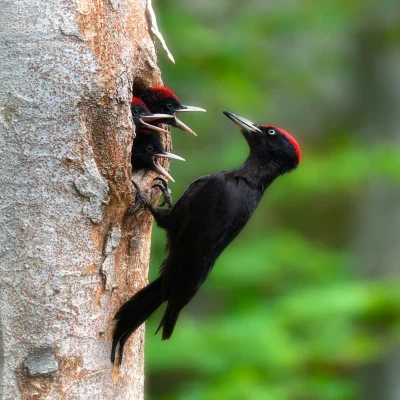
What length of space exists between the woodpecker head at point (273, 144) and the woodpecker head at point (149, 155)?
62 centimetres

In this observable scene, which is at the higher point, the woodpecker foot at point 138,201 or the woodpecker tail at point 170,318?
the woodpecker foot at point 138,201

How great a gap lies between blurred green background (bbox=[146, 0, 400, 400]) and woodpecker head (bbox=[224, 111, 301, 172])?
192 centimetres

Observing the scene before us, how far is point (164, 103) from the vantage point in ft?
16.3

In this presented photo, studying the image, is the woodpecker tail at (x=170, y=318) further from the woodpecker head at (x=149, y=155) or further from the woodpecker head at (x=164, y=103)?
the woodpecker head at (x=164, y=103)

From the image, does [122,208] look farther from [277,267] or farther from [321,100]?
[321,100]

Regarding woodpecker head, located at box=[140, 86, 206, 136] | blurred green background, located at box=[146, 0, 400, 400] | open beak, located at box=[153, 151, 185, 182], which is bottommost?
blurred green background, located at box=[146, 0, 400, 400]

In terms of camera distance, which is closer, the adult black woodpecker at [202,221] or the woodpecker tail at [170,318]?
the adult black woodpecker at [202,221]

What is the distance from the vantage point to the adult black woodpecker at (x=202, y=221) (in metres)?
3.84

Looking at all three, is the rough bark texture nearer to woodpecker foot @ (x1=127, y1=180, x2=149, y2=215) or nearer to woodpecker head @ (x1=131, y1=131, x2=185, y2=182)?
woodpecker foot @ (x1=127, y1=180, x2=149, y2=215)

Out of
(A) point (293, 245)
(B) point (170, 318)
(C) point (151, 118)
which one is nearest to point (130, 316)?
(B) point (170, 318)

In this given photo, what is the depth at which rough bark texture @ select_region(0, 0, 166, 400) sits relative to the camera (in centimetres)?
339

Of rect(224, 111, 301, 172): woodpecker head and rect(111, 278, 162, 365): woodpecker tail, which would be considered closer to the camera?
rect(111, 278, 162, 365): woodpecker tail

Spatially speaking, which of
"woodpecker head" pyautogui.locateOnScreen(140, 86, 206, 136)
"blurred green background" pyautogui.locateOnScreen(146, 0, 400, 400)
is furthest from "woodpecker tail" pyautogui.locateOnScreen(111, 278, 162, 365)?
"blurred green background" pyautogui.locateOnScreen(146, 0, 400, 400)

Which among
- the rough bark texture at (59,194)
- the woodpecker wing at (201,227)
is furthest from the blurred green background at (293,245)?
the rough bark texture at (59,194)
